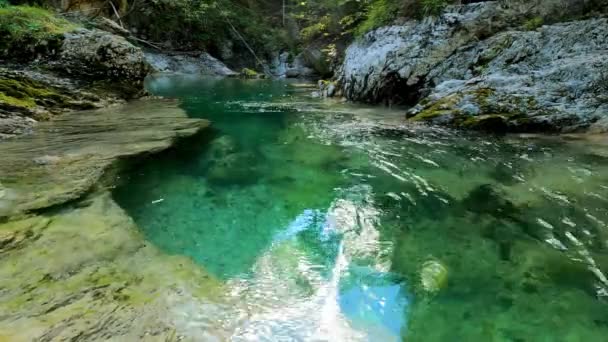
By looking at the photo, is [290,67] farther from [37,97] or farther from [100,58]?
[37,97]

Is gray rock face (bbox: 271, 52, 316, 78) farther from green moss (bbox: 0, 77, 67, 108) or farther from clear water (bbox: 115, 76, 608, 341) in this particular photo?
clear water (bbox: 115, 76, 608, 341)

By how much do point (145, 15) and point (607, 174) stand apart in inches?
1048

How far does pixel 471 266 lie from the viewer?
2.94m

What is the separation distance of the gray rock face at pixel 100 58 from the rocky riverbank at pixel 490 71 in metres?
6.16

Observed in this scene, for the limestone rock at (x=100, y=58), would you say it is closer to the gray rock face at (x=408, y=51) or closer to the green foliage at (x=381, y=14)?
the gray rock face at (x=408, y=51)

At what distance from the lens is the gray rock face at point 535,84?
6.82 metres

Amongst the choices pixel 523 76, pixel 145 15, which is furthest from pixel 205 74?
pixel 523 76

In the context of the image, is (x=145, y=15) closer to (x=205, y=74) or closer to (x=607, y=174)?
(x=205, y=74)

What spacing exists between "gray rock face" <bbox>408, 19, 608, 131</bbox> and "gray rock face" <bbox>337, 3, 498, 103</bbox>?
1.06m

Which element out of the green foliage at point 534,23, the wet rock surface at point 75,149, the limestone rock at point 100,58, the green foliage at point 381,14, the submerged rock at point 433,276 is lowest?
the submerged rock at point 433,276

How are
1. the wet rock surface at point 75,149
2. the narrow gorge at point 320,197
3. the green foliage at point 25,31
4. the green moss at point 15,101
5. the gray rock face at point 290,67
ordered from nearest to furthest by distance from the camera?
the narrow gorge at point 320,197 → the wet rock surface at point 75,149 → the green moss at point 15,101 → the green foliage at point 25,31 → the gray rock face at point 290,67

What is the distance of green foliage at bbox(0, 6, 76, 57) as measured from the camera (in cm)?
873

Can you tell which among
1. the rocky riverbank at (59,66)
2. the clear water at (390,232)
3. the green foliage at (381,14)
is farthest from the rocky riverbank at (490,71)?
the rocky riverbank at (59,66)

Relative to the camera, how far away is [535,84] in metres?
7.50
